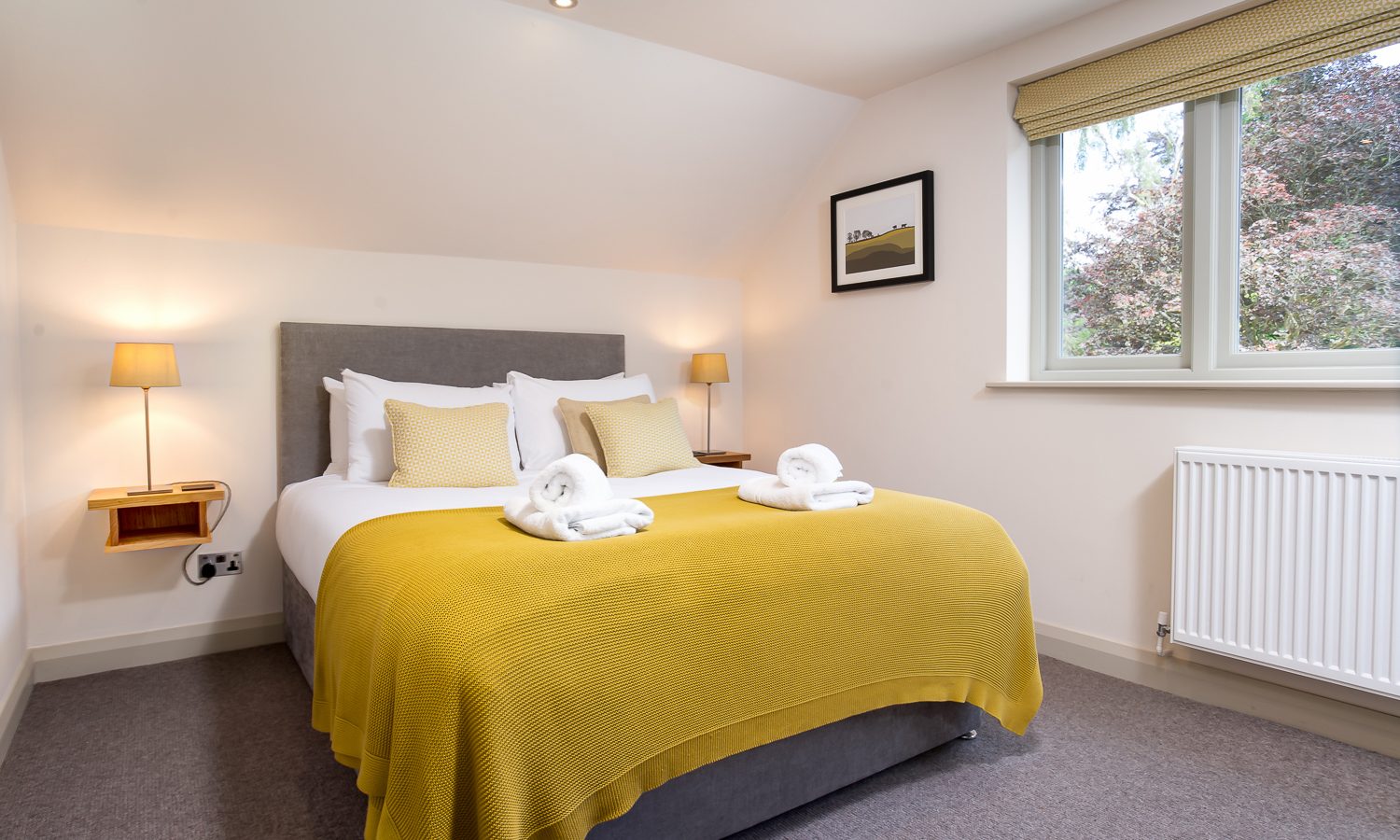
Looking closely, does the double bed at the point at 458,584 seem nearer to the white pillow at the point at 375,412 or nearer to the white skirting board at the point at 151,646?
the white pillow at the point at 375,412

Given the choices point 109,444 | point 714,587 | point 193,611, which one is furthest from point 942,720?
point 109,444

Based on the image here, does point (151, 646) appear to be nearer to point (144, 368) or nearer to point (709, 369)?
point (144, 368)

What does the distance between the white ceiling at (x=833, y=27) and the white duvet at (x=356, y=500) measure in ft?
5.57

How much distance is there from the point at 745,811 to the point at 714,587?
0.55 m

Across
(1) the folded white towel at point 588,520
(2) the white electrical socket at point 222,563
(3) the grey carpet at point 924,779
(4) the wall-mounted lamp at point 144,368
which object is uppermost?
(4) the wall-mounted lamp at point 144,368

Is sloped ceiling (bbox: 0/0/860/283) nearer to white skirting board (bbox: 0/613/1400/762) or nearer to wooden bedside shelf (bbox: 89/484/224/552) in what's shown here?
wooden bedside shelf (bbox: 89/484/224/552)

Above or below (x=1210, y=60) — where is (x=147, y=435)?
below

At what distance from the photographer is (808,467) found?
2373 mm

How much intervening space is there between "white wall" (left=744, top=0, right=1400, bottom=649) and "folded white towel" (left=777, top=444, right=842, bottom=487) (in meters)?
1.16

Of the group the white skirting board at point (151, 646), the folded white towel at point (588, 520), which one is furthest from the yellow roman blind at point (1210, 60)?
the white skirting board at point (151, 646)

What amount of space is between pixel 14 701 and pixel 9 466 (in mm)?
757

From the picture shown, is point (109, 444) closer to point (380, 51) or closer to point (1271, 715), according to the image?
point (380, 51)

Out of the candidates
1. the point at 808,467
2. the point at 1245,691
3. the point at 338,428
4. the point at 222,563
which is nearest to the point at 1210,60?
the point at 808,467

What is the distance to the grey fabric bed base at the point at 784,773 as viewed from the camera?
5.26ft
